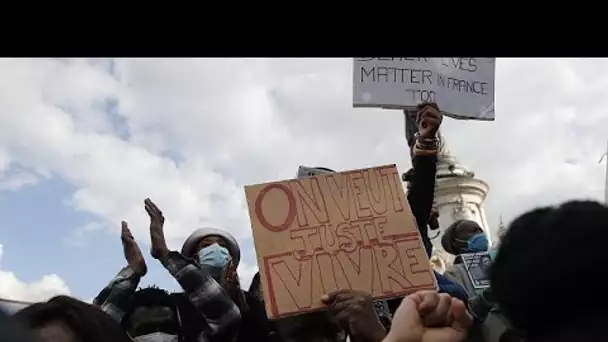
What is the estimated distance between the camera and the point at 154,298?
3686mm

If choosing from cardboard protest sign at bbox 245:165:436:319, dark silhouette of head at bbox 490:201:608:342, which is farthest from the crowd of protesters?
cardboard protest sign at bbox 245:165:436:319

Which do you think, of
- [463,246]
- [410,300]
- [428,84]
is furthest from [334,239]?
[428,84]

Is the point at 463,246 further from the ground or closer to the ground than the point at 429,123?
closer to the ground

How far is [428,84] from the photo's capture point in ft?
16.6

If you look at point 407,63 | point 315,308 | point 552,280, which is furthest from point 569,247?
point 407,63

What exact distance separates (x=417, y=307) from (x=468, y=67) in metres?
3.40

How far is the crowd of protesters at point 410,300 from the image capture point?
5.62ft

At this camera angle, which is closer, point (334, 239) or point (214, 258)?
point (334, 239)

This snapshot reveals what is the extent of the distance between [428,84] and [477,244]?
1059 millimetres

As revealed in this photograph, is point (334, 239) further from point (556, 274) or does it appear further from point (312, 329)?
point (556, 274)

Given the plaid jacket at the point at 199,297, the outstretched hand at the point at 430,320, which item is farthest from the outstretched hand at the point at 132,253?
the outstretched hand at the point at 430,320

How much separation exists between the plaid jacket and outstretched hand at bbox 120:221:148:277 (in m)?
0.11

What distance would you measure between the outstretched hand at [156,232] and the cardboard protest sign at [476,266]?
1.39 meters
